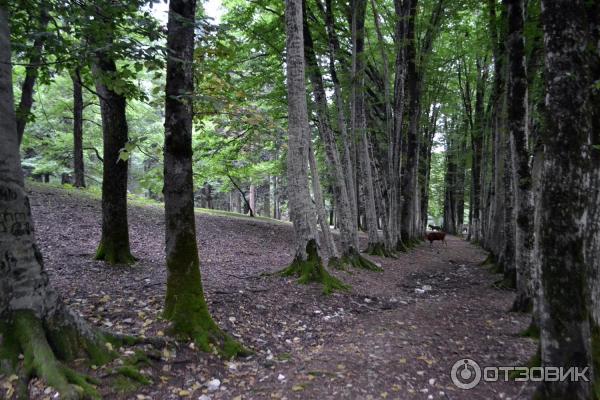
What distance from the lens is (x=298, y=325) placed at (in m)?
6.10

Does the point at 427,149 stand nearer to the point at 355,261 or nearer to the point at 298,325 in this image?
the point at 355,261

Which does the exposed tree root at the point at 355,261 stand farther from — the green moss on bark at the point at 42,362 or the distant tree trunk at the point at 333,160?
the green moss on bark at the point at 42,362

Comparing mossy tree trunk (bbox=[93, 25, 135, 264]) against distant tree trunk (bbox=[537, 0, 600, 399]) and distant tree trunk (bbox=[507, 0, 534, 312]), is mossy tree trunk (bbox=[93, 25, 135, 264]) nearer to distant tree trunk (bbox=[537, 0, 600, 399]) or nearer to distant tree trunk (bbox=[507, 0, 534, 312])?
distant tree trunk (bbox=[537, 0, 600, 399])

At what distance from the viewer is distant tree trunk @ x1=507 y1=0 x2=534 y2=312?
6695mm

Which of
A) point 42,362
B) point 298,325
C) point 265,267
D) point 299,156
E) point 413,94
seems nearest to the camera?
point 42,362

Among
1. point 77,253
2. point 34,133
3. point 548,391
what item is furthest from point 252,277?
point 34,133

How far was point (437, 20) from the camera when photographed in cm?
1488

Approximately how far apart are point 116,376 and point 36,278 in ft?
3.97

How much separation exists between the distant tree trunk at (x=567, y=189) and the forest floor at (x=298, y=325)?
1039 millimetres

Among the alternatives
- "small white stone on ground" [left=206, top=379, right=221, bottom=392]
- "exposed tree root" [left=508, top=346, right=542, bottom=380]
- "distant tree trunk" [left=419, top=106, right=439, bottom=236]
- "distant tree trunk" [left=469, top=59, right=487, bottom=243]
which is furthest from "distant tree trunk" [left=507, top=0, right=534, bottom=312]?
"distant tree trunk" [left=419, top=106, right=439, bottom=236]

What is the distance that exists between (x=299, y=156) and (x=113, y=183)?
4.01 metres

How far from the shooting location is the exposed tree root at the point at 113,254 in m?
7.89

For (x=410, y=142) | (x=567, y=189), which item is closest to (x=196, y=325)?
(x=567, y=189)

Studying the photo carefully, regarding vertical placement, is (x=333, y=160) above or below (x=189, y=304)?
above
